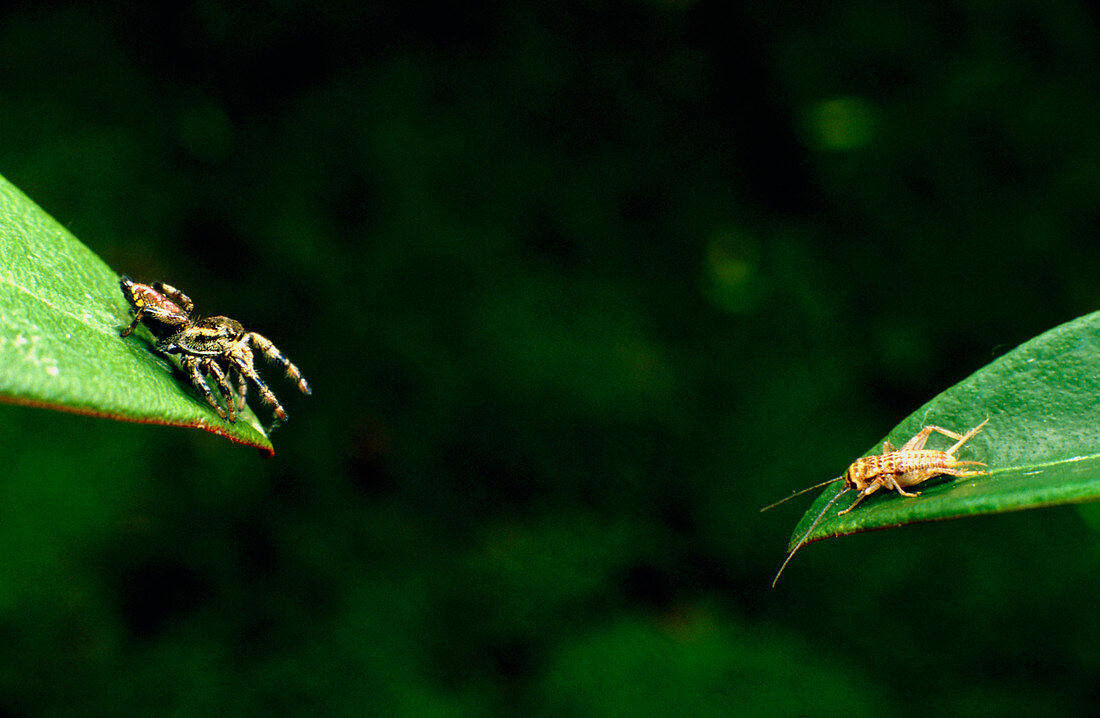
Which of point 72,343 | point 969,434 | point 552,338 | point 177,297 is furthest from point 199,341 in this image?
point 552,338

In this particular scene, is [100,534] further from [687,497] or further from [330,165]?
[687,497]

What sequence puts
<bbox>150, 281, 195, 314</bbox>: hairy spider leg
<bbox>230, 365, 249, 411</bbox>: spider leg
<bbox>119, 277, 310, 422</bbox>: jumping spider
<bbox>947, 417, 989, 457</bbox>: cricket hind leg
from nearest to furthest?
<bbox>947, 417, 989, 457</bbox>: cricket hind leg < <bbox>119, 277, 310, 422</bbox>: jumping spider < <bbox>230, 365, 249, 411</bbox>: spider leg < <bbox>150, 281, 195, 314</bbox>: hairy spider leg

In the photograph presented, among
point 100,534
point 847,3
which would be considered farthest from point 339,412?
point 847,3

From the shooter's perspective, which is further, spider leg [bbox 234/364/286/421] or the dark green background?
the dark green background

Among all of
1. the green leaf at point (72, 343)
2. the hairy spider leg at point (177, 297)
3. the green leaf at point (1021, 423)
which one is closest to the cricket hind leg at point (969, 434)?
the green leaf at point (1021, 423)

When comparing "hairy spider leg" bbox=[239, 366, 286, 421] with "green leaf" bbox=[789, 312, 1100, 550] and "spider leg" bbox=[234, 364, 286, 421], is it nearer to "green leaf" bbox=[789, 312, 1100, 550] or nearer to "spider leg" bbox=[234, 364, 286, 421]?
"spider leg" bbox=[234, 364, 286, 421]

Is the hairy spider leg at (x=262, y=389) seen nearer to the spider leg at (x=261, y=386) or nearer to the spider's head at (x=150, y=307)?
the spider leg at (x=261, y=386)

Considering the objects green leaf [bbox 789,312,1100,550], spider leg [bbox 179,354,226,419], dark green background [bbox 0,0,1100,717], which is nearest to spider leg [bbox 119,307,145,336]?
spider leg [bbox 179,354,226,419]

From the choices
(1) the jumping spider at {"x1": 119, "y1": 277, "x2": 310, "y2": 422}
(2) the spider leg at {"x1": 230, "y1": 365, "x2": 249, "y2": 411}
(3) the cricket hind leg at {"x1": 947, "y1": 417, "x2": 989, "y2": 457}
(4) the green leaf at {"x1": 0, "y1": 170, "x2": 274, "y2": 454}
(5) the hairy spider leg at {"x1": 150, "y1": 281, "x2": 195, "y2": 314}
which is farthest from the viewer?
(5) the hairy spider leg at {"x1": 150, "y1": 281, "x2": 195, "y2": 314}
